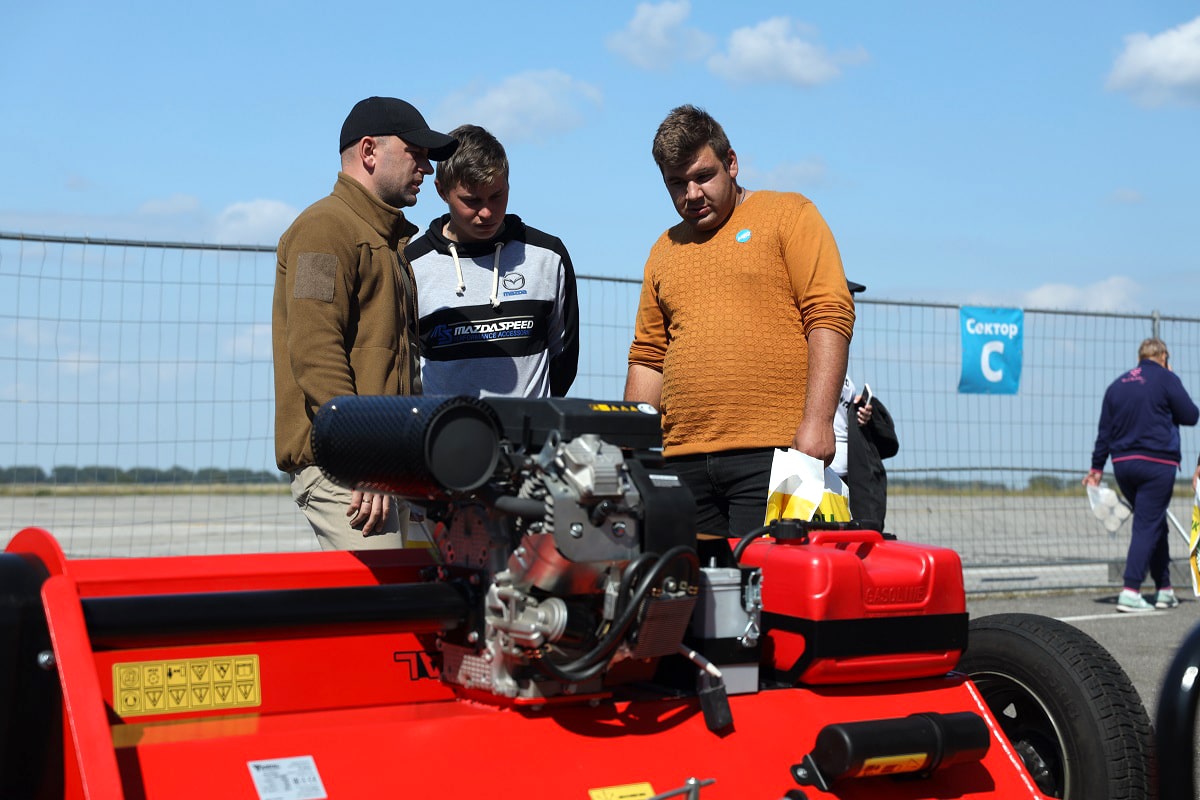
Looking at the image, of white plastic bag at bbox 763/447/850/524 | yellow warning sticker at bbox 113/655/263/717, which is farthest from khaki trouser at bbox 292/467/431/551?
white plastic bag at bbox 763/447/850/524

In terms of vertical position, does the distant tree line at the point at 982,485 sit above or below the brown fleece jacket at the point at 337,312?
below

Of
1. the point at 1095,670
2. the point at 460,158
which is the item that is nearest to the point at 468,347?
the point at 460,158

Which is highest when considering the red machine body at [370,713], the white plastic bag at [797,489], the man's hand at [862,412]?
the man's hand at [862,412]

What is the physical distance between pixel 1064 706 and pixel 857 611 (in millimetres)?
578

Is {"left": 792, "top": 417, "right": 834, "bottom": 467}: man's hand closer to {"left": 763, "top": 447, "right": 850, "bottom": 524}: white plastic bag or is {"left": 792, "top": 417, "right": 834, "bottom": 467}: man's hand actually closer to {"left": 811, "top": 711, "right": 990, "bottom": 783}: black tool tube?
{"left": 763, "top": 447, "right": 850, "bottom": 524}: white plastic bag

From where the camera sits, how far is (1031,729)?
3096 mm

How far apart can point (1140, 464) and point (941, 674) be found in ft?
22.6

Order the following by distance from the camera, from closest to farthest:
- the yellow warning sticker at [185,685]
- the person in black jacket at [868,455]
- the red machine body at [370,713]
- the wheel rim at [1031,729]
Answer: the red machine body at [370,713] < the yellow warning sticker at [185,685] < the wheel rim at [1031,729] < the person in black jacket at [868,455]

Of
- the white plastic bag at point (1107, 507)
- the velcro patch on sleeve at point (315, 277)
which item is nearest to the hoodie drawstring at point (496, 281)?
the velcro patch on sleeve at point (315, 277)

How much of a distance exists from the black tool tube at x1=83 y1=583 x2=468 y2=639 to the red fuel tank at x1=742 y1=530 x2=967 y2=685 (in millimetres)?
727

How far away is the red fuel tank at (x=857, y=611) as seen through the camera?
272cm

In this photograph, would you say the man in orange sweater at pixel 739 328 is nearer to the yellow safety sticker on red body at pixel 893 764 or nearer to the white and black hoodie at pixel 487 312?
the white and black hoodie at pixel 487 312

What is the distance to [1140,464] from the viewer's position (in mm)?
9109

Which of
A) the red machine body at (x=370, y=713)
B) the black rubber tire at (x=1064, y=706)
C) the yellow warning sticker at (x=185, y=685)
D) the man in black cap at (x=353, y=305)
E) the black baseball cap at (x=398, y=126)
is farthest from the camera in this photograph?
the black baseball cap at (x=398, y=126)
